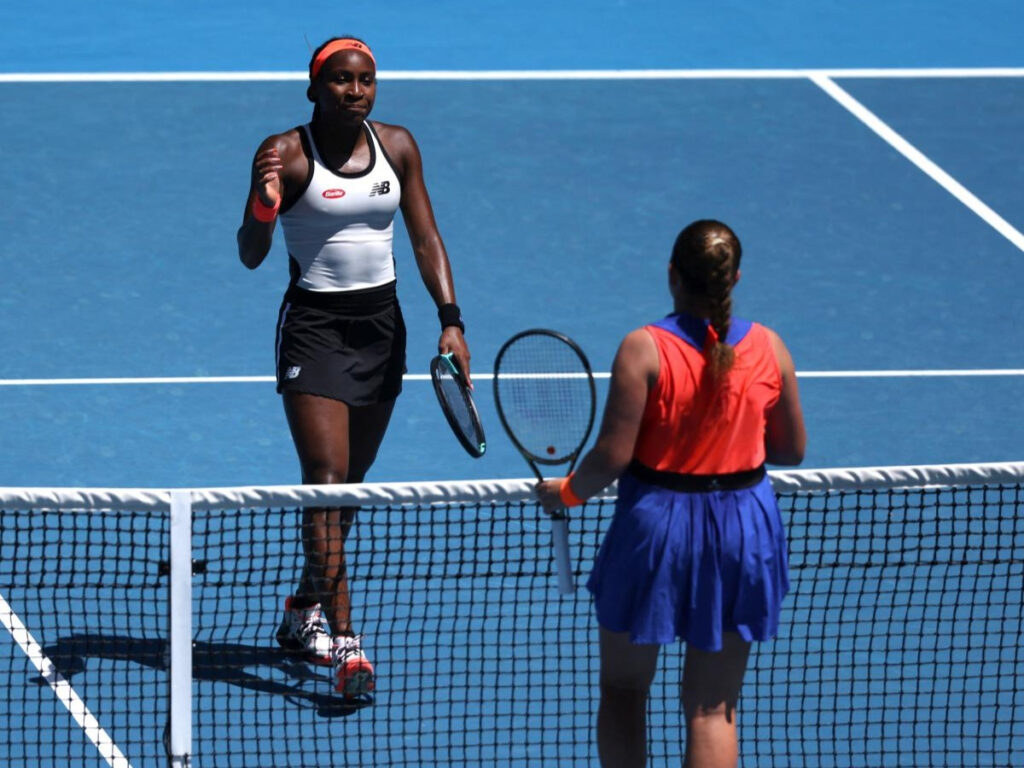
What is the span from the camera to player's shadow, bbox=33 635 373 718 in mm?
6012

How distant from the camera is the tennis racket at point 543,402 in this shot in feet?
15.9

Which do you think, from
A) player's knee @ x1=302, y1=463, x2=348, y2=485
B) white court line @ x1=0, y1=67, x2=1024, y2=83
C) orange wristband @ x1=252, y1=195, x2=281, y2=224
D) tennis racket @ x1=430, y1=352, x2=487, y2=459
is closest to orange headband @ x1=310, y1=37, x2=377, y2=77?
orange wristband @ x1=252, y1=195, x2=281, y2=224

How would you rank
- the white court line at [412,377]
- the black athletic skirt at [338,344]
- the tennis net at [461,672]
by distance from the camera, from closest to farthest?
the tennis net at [461,672]
the black athletic skirt at [338,344]
the white court line at [412,377]

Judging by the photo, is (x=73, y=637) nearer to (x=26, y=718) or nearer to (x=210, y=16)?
(x=26, y=718)

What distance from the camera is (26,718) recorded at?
580 cm

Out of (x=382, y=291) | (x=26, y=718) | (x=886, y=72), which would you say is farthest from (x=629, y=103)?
(x=26, y=718)

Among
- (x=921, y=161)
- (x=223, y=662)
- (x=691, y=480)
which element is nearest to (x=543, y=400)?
(x=691, y=480)

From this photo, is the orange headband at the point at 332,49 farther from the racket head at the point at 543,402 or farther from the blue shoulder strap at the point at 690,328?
the blue shoulder strap at the point at 690,328

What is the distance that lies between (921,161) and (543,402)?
8110mm

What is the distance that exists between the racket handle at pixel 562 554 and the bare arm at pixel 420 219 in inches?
57.7

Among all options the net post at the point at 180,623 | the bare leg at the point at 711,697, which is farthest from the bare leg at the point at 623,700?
the net post at the point at 180,623

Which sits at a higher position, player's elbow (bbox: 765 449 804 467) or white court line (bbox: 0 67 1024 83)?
white court line (bbox: 0 67 1024 83)

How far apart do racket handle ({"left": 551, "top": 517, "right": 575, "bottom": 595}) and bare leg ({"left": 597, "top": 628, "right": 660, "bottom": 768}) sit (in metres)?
0.19

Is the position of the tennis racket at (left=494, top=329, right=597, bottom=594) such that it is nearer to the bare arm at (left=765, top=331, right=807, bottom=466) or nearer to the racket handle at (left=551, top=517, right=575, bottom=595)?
the racket handle at (left=551, top=517, right=575, bottom=595)
